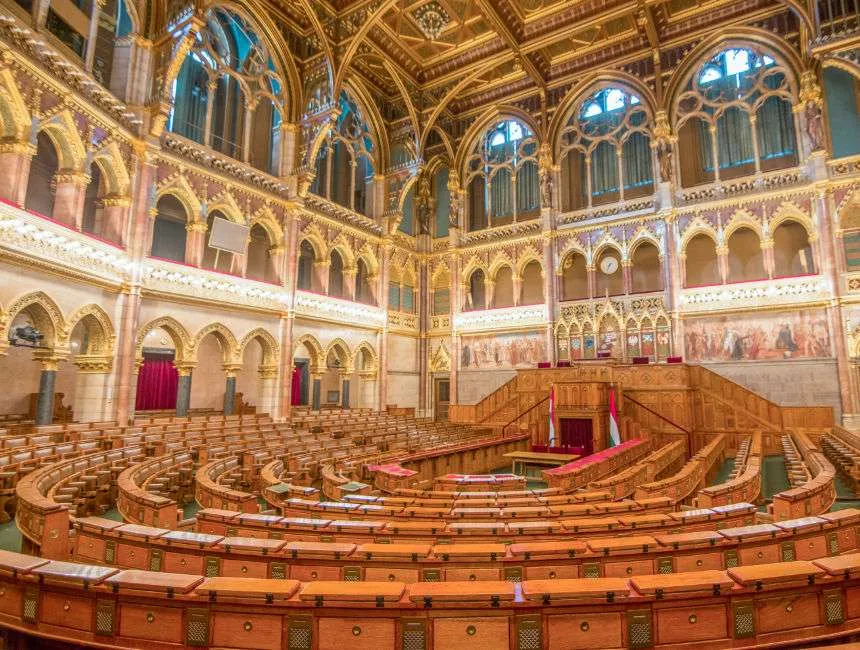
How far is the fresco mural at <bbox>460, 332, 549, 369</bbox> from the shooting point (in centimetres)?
2077

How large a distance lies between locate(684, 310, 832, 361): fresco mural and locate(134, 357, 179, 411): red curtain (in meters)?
19.2

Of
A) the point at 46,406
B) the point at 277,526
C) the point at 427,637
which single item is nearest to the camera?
the point at 427,637

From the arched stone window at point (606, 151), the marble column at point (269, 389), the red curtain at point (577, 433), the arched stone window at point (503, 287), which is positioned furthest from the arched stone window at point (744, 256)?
the marble column at point (269, 389)

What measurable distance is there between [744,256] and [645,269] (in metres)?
3.35

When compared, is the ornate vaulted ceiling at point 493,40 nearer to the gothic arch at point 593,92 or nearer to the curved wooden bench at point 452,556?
the gothic arch at point 593,92

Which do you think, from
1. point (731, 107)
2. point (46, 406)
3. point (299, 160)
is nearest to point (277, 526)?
point (46, 406)

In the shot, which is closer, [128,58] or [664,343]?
[128,58]

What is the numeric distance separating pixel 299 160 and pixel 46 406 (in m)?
11.0

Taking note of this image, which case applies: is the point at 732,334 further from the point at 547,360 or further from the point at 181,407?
the point at 181,407

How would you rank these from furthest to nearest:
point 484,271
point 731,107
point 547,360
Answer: point 484,271, point 547,360, point 731,107

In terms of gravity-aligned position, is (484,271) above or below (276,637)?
above

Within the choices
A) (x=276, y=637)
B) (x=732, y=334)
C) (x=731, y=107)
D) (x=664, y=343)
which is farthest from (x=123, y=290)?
(x=731, y=107)

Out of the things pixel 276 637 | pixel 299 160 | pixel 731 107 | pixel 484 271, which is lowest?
pixel 276 637

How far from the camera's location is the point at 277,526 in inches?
170
